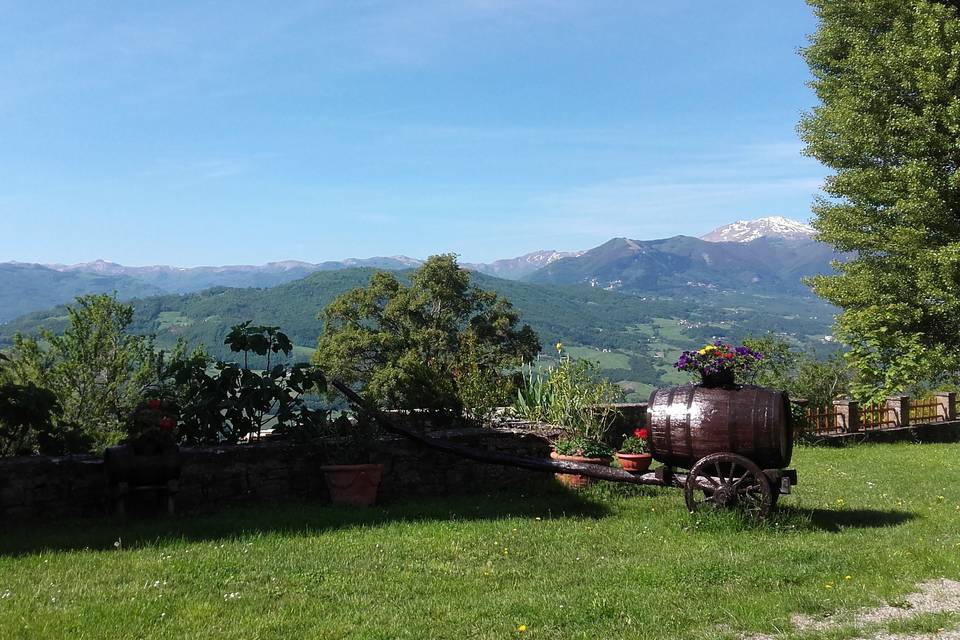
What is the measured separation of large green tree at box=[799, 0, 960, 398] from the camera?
57.5 feet

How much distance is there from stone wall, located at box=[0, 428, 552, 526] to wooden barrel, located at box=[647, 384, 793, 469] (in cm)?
224

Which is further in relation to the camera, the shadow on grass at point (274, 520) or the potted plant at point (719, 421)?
the potted plant at point (719, 421)

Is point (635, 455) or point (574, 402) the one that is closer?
point (635, 455)

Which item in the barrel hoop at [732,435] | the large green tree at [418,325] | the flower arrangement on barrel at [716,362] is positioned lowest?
the barrel hoop at [732,435]

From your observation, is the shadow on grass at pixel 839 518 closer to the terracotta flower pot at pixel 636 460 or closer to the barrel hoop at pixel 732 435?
the barrel hoop at pixel 732 435

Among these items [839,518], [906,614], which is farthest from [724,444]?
[906,614]

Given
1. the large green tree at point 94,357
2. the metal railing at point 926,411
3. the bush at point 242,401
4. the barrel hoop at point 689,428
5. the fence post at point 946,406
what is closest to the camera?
the barrel hoop at point 689,428

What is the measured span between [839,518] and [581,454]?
293 cm

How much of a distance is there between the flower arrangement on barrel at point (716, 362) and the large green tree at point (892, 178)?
10.6 metres

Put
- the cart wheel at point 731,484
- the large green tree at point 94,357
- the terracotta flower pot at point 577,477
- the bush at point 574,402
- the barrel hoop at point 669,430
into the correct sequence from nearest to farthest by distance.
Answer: the cart wheel at point 731,484, the barrel hoop at point 669,430, the terracotta flower pot at point 577,477, the bush at point 574,402, the large green tree at point 94,357

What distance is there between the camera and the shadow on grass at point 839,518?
752 centimetres

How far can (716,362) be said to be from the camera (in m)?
7.96

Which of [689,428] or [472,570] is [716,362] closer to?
[689,428]

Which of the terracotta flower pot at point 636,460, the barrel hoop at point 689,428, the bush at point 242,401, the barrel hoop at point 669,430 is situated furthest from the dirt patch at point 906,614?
the bush at point 242,401
